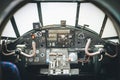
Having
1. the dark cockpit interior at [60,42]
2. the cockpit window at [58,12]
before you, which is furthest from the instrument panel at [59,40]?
the cockpit window at [58,12]

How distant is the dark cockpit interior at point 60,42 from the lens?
479cm

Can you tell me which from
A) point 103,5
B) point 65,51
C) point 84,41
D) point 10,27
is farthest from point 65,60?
point 103,5

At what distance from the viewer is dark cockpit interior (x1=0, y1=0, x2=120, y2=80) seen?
15.7ft


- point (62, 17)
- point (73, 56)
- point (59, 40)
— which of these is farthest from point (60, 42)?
point (62, 17)

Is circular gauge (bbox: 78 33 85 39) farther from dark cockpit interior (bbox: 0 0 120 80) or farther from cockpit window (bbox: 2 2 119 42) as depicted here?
cockpit window (bbox: 2 2 119 42)

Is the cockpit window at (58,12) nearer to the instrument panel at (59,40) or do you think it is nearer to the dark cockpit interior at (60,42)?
the dark cockpit interior at (60,42)

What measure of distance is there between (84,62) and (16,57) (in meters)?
1.29

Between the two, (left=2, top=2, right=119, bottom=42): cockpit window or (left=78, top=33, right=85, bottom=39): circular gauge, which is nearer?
(left=2, top=2, right=119, bottom=42): cockpit window

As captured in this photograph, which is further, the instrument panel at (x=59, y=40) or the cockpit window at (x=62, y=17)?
the instrument panel at (x=59, y=40)

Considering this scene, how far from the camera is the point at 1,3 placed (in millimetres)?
2066

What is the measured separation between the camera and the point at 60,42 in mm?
4969

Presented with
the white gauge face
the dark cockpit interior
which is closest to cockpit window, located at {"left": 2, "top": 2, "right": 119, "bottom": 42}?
the dark cockpit interior

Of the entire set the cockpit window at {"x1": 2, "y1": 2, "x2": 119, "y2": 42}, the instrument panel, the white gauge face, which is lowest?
the white gauge face

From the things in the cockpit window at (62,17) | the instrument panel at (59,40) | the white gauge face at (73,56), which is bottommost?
the white gauge face at (73,56)
